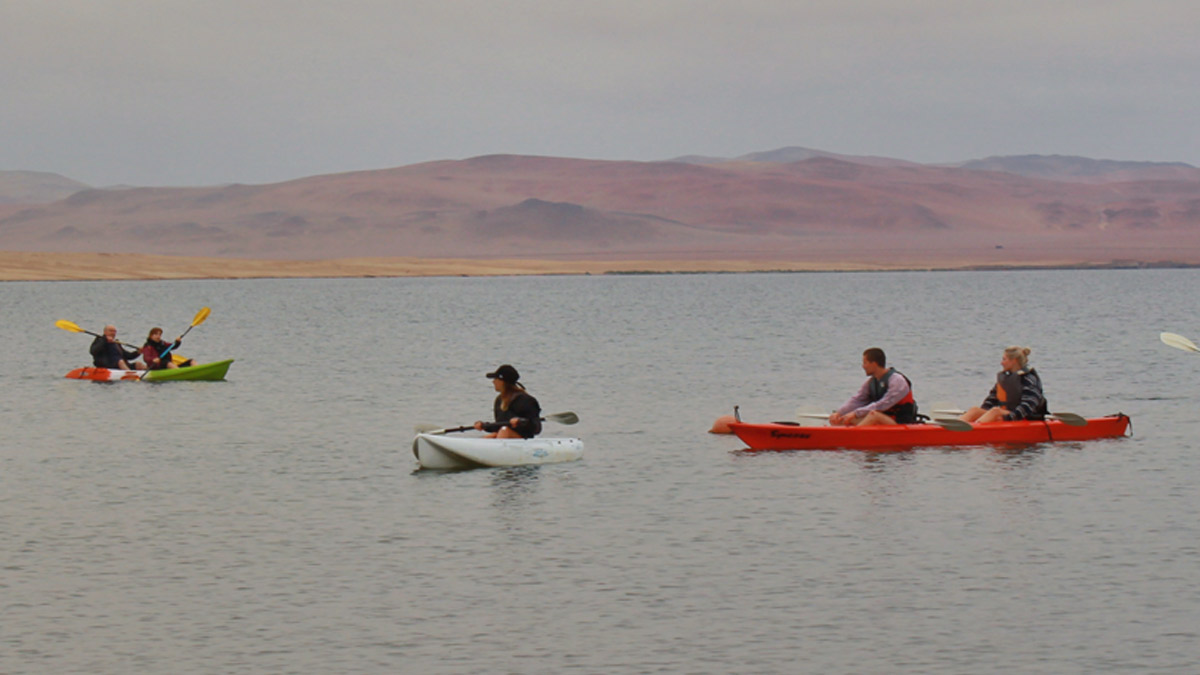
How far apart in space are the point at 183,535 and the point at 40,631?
4806 mm

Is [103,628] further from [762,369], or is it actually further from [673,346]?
[673,346]

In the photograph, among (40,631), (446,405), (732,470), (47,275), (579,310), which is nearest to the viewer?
(40,631)

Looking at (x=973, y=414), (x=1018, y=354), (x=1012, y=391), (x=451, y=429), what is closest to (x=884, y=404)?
(x=973, y=414)

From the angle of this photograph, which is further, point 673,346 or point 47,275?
point 47,275

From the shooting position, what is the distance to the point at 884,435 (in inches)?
1003

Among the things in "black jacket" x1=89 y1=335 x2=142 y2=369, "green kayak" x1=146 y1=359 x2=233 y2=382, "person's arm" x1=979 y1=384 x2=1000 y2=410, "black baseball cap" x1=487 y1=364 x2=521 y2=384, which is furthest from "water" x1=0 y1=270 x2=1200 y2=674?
"black baseball cap" x1=487 y1=364 x2=521 y2=384

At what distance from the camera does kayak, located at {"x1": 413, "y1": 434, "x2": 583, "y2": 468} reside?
78.7ft

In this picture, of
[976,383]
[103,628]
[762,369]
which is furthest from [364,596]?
[762,369]

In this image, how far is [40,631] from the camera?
14.7 metres

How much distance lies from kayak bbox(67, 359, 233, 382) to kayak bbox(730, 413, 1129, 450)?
1871cm

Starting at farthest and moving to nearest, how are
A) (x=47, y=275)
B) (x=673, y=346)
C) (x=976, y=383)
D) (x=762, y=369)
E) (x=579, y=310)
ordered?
(x=47, y=275) → (x=579, y=310) → (x=673, y=346) → (x=762, y=369) → (x=976, y=383)

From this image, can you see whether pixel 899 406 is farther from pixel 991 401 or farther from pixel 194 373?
pixel 194 373

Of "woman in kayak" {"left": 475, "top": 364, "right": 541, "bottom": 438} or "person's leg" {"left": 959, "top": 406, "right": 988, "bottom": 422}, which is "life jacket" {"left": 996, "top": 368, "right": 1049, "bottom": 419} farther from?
"woman in kayak" {"left": 475, "top": 364, "right": 541, "bottom": 438}

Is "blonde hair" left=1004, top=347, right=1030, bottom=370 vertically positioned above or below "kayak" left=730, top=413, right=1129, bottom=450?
above
